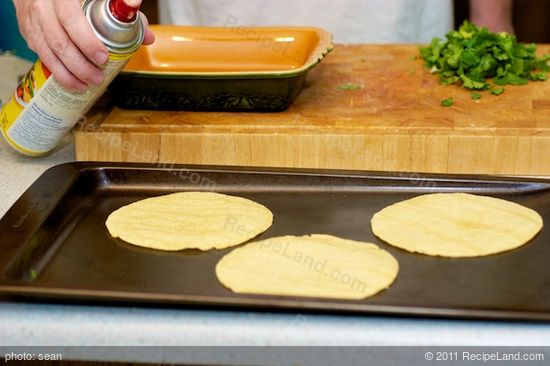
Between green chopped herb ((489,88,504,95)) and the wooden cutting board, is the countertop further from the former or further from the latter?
green chopped herb ((489,88,504,95))

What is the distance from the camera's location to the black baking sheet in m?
1.01

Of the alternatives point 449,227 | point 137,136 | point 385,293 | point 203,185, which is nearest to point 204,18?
point 137,136

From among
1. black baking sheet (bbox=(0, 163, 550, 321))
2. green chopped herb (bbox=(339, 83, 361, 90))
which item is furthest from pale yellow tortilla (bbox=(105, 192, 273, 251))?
green chopped herb (bbox=(339, 83, 361, 90))

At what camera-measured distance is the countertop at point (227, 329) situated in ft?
3.20

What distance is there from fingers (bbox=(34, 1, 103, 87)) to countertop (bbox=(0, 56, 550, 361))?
46 cm

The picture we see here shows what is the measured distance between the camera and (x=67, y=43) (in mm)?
1339

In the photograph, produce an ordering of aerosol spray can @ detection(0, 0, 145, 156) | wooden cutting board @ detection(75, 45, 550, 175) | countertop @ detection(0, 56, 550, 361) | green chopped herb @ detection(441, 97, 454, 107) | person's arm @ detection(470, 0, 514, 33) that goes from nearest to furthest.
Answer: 1. countertop @ detection(0, 56, 550, 361)
2. aerosol spray can @ detection(0, 0, 145, 156)
3. wooden cutting board @ detection(75, 45, 550, 175)
4. green chopped herb @ detection(441, 97, 454, 107)
5. person's arm @ detection(470, 0, 514, 33)

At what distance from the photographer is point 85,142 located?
1575mm

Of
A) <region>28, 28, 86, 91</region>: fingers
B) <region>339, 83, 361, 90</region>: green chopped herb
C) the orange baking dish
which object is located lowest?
<region>339, 83, 361, 90</region>: green chopped herb

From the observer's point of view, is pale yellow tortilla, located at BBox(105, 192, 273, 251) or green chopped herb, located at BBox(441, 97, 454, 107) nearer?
pale yellow tortilla, located at BBox(105, 192, 273, 251)

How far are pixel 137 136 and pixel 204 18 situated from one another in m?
0.87

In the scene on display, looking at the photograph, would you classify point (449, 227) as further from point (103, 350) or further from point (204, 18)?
point (204, 18)

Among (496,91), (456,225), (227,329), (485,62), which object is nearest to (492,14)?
(485,62)

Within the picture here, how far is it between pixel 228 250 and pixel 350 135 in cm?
45
